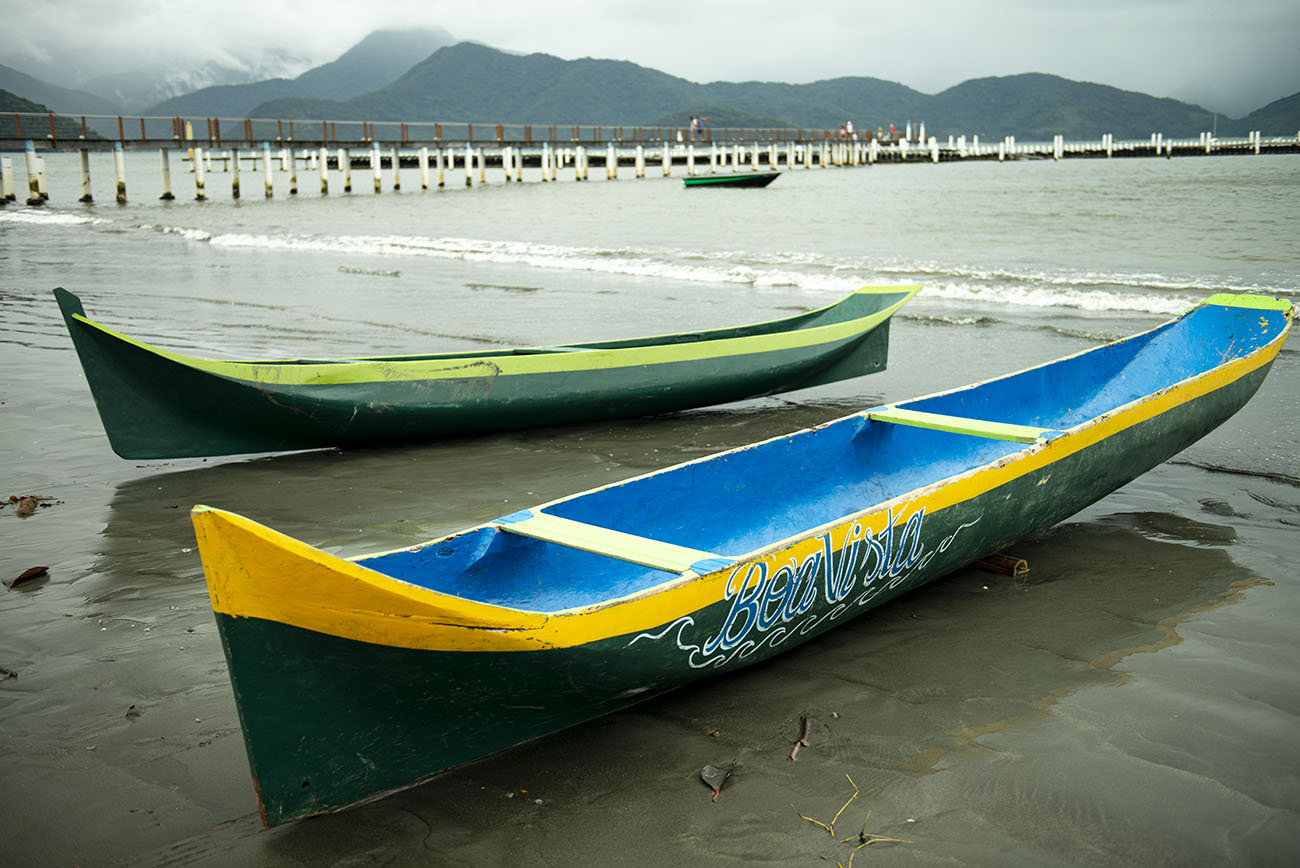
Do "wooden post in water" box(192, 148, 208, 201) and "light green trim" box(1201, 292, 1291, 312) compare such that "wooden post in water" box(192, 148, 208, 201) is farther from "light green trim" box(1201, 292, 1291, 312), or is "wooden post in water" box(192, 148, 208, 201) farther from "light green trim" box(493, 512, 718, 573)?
"light green trim" box(493, 512, 718, 573)

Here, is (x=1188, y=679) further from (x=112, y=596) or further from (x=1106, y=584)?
(x=112, y=596)

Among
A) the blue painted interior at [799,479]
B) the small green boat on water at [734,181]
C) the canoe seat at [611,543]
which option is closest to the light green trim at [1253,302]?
the blue painted interior at [799,479]

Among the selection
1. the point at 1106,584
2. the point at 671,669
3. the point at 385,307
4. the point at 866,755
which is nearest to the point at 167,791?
the point at 671,669

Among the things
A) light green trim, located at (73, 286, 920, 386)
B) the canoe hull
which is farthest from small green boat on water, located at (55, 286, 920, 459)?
the canoe hull

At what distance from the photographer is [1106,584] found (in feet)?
15.9

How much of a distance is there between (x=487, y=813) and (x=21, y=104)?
414ft

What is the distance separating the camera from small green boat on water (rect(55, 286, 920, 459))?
6.27 metres

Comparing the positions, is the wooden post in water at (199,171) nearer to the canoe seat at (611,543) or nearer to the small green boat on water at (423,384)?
the small green boat on water at (423,384)

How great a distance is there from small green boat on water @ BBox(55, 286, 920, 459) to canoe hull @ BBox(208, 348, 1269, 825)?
11.7ft

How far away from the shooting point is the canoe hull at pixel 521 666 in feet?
8.93

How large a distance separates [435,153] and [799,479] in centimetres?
8472

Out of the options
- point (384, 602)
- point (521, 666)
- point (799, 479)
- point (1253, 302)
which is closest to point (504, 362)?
point (799, 479)

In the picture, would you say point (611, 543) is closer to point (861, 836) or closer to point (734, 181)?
point (861, 836)

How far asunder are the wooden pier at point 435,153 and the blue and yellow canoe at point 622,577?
123 ft
